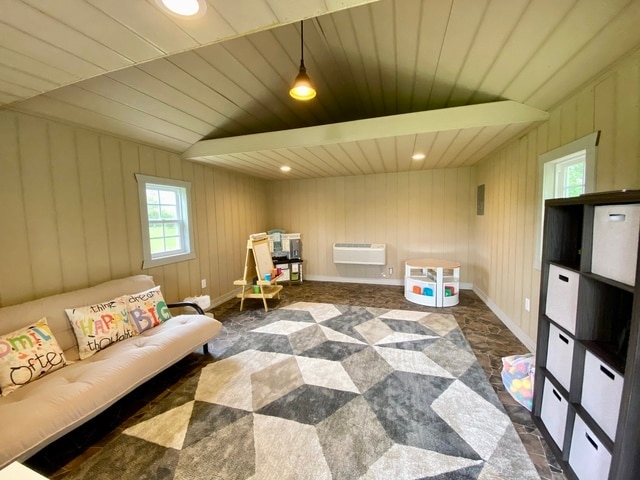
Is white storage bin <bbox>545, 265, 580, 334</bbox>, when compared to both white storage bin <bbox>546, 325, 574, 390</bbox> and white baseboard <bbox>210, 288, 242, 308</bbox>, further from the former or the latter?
white baseboard <bbox>210, 288, 242, 308</bbox>

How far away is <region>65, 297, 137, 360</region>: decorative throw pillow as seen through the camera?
2066 millimetres

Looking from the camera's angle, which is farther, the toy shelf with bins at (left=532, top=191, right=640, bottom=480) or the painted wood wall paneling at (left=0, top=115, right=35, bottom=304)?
the painted wood wall paneling at (left=0, top=115, right=35, bottom=304)

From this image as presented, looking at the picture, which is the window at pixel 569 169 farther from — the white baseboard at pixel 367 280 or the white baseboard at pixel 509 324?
the white baseboard at pixel 367 280

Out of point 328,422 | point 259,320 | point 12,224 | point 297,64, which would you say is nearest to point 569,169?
point 297,64

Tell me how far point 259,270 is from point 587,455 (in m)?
3.62

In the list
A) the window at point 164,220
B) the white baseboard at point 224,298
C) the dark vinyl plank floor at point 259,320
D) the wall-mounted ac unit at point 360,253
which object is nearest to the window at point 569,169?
the dark vinyl plank floor at point 259,320

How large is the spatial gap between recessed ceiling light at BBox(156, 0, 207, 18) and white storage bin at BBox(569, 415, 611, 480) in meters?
2.67

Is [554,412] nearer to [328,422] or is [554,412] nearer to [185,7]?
[328,422]

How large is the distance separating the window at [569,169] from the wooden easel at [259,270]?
3.37 meters

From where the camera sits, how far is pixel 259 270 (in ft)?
13.2

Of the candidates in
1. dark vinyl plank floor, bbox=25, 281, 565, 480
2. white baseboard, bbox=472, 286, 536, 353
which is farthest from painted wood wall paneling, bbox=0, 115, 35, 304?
white baseboard, bbox=472, 286, 536, 353

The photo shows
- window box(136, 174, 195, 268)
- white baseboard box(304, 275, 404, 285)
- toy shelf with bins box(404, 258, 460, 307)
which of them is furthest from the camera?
white baseboard box(304, 275, 404, 285)

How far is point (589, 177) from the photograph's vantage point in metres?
1.84

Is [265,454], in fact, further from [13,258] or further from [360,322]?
[13,258]
